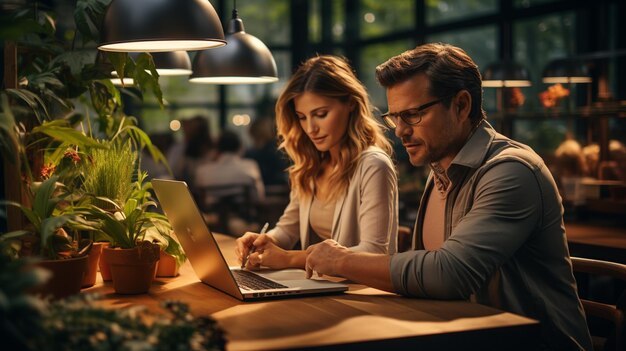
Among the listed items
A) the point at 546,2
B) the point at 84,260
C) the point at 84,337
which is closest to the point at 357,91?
the point at 84,260

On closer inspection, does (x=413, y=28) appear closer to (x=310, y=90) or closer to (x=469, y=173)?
(x=310, y=90)

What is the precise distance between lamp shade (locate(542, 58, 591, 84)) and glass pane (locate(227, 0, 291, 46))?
4.76 meters

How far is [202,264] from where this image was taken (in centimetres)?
218

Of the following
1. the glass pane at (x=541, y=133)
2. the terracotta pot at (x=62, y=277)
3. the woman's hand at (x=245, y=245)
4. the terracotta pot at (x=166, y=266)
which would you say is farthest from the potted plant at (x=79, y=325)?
the glass pane at (x=541, y=133)

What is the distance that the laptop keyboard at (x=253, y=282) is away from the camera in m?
2.12

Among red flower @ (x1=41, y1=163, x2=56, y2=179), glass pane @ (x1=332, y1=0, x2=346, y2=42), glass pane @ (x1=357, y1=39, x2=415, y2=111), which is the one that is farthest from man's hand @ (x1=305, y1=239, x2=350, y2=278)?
glass pane @ (x1=332, y1=0, x2=346, y2=42)

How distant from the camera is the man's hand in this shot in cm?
211

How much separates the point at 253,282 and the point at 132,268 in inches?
13.4

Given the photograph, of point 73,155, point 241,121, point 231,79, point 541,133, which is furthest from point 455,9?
point 73,155

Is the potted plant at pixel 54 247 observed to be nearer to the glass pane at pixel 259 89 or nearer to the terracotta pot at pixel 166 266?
the terracotta pot at pixel 166 266

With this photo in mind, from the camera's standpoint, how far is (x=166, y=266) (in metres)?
2.38

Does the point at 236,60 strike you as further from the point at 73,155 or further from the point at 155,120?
the point at 155,120

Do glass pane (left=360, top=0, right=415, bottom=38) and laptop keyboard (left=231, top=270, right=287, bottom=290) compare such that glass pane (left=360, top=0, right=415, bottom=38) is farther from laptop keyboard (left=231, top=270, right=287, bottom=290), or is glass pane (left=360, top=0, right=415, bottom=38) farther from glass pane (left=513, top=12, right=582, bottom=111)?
laptop keyboard (left=231, top=270, right=287, bottom=290)

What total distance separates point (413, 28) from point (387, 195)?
19.9 feet
